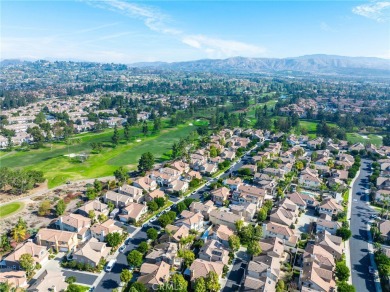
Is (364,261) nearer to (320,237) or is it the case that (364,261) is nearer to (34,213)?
(320,237)

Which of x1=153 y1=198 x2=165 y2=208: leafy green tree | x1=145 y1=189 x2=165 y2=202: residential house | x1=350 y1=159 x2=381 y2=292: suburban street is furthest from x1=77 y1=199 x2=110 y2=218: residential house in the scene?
x1=350 y1=159 x2=381 y2=292: suburban street

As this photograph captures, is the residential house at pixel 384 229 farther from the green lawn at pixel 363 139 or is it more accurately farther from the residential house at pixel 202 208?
the green lawn at pixel 363 139

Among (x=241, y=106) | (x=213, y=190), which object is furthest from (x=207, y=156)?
(x=241, y=106)

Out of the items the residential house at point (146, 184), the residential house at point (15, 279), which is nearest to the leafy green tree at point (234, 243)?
the residential house at point (146, 184)

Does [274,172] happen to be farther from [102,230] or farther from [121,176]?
[102,230]

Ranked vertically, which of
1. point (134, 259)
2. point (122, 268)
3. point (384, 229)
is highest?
point (134, 259)


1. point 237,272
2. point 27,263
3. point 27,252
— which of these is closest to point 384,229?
point 237,272
